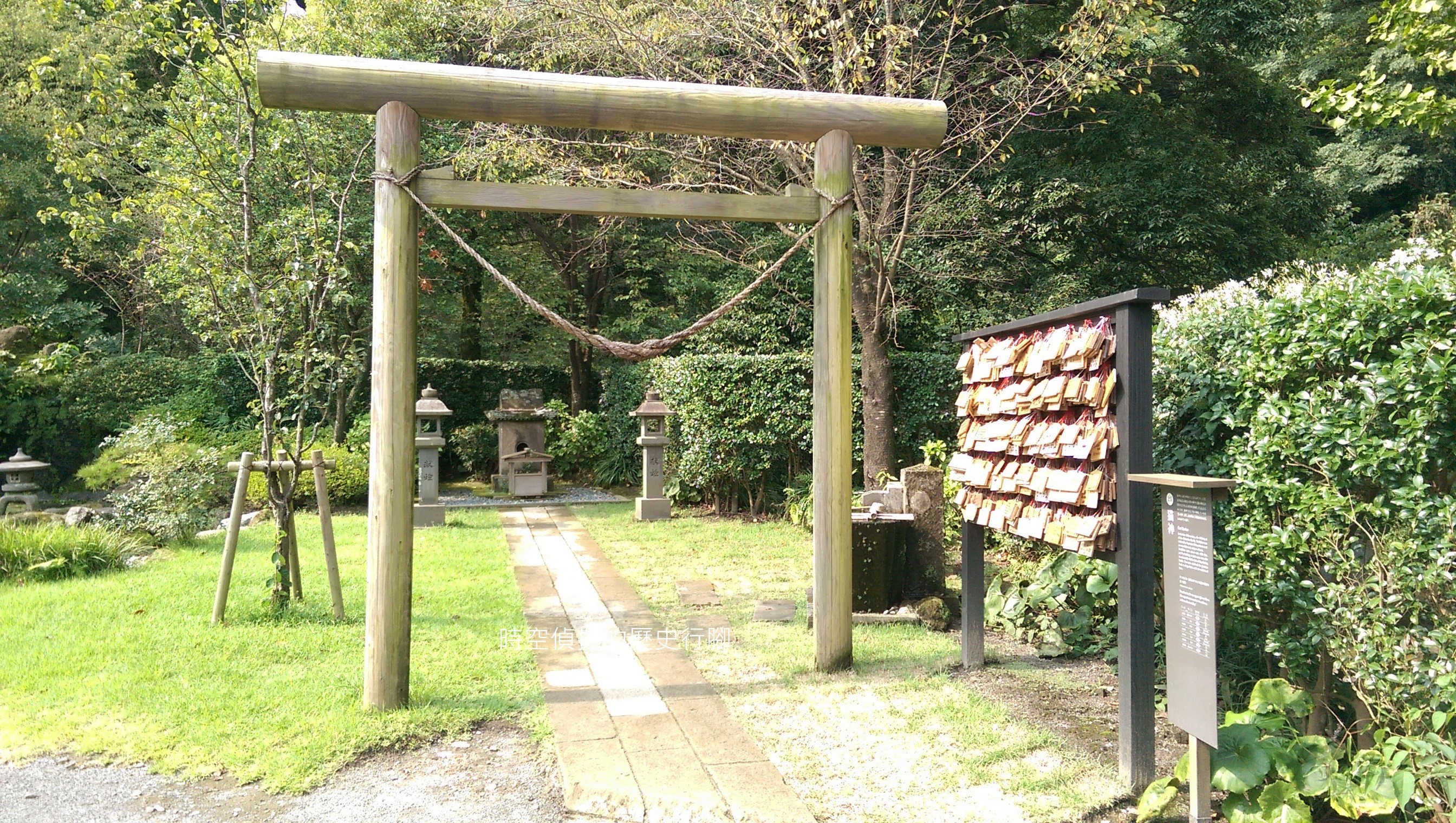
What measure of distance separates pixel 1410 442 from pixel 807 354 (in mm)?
7031

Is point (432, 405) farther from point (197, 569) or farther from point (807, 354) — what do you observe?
point (807, 354)

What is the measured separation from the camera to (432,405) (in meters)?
9.80

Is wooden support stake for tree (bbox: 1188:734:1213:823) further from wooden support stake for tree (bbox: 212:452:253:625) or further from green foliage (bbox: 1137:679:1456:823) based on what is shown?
wooden support stake for tree (bbox: 212:452:253:625)

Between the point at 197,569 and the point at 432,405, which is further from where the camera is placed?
the point at 432,405

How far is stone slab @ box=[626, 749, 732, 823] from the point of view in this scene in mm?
2957

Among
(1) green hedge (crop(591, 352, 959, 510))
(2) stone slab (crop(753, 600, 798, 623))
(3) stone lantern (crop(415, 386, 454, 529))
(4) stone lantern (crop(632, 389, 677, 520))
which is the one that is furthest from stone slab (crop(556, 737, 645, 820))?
(4) stone lantern (crop(632, 389, 677, 520))

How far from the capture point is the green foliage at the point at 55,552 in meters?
6.58

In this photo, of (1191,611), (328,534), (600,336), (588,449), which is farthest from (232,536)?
(588,449)

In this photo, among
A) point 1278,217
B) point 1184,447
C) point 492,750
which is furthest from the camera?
point 1278,217

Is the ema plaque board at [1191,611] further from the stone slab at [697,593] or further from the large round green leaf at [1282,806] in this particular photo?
the stone slab at [697,593]

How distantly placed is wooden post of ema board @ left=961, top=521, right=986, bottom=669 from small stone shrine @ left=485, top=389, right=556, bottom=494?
28.8 feet

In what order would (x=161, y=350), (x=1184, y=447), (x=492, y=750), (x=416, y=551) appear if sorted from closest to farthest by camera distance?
(x=492, y=750)
(x=1184, y=447)
(x=416, y=551)
(x=161, y=350)

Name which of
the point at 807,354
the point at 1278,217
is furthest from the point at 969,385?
the point at 1278,217

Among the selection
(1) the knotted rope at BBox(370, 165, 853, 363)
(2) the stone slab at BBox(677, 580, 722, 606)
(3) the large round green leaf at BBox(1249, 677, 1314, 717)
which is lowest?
(2) the stone slab at BBox(677, 580, 722, 606)
